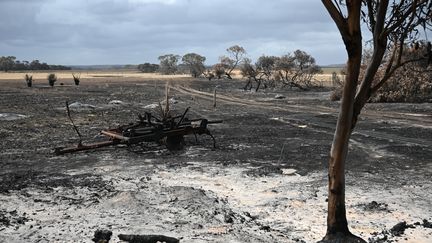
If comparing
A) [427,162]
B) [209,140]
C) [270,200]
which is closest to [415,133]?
[427,162]

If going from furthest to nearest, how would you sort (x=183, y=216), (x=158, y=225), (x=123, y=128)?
(x=123, y=128) → (x=183, y=216) → (x=158, y=225)

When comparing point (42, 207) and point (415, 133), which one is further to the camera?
point (415, 133)

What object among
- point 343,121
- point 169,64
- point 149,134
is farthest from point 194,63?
point 343,121

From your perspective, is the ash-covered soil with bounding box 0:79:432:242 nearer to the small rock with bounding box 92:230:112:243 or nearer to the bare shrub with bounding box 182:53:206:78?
the small rock with bounding box 92:230:112:243

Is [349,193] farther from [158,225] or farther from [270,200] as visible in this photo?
[158,225]

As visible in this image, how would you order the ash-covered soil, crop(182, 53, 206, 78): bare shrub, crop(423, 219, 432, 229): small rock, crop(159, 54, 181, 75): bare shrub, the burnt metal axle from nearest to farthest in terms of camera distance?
the ash-covered soil → crop(423, 219, 432, 229): small rock → the burnt metal axle → crop(182, 53, 206, 78): bare shrub → crop(159, 54, 181, 75): bare shrub

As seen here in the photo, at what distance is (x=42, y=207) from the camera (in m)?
8.52

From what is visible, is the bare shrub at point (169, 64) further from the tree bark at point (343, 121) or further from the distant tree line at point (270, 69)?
the tree bark at point (343, 121)

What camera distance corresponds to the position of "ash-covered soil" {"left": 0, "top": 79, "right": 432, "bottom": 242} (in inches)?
295

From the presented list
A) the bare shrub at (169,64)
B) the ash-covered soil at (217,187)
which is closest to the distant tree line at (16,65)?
the bare shrub at (169,64)

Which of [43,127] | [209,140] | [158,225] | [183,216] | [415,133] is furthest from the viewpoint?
[43,127]

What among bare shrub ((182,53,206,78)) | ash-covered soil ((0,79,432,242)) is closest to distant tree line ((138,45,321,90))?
bare shrub ((182,53,206,78))

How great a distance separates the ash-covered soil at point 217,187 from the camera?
7.50 metres

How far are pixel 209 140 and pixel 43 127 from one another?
303 inches
